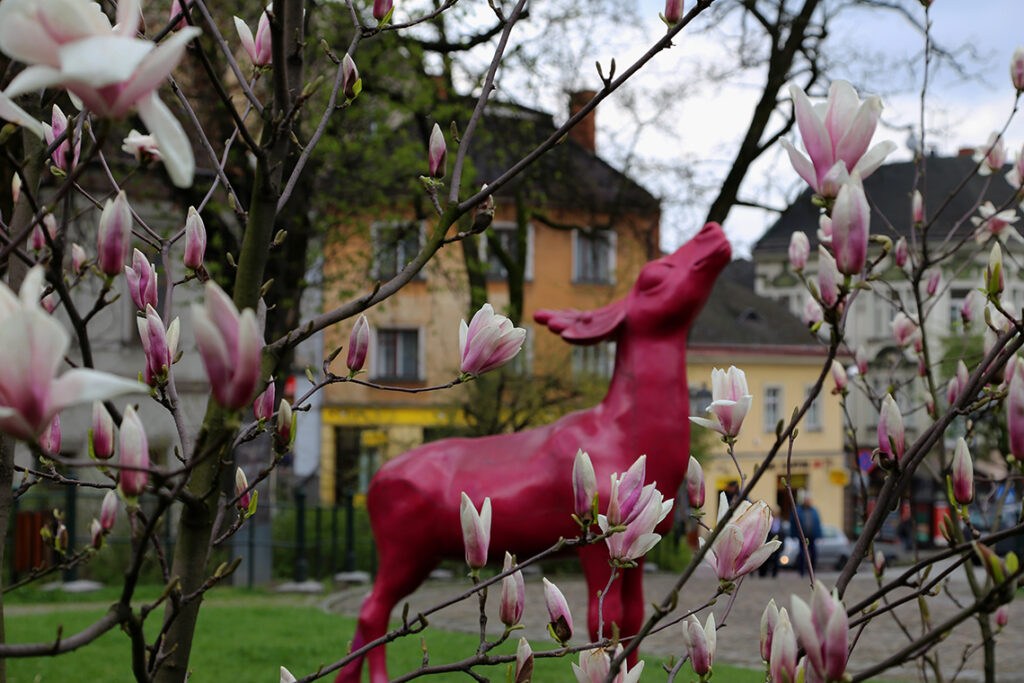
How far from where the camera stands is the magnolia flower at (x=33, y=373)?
897 millimetres

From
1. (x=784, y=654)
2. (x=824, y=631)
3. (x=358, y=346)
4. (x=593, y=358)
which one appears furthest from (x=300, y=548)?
(x=824, y=631)

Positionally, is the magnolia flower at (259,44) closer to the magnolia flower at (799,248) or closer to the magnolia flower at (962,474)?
the magnolia flower at (962,474)

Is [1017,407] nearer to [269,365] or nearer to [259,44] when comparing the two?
[269,365]

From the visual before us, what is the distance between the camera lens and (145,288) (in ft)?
6.84

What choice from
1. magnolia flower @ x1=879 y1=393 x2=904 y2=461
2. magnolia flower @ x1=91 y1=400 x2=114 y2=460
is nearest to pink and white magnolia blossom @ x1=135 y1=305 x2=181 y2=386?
magnolia flower @ x1=91 y1=400 x2=114 y2=460

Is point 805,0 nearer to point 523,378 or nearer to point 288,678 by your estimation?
point 523,378

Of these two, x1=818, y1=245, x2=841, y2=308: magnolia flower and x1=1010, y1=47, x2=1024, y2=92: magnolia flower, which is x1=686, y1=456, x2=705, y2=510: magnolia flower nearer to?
x1=818, y1=245, x2=841, y2=308: magnolia flower

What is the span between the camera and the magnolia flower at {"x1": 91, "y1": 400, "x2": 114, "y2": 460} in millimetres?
1547

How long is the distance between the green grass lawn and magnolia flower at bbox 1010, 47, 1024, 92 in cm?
351

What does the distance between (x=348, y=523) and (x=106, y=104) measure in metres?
13.3

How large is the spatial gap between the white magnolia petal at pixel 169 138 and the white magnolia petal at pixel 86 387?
0.20 m

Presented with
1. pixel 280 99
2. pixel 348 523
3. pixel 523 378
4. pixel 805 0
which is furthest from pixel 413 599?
pixel 280 99

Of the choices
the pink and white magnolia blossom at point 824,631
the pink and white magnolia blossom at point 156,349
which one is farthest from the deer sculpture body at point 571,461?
the pink and white magnolia blossom at point 824,631

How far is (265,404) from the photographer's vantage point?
2.11 metres
